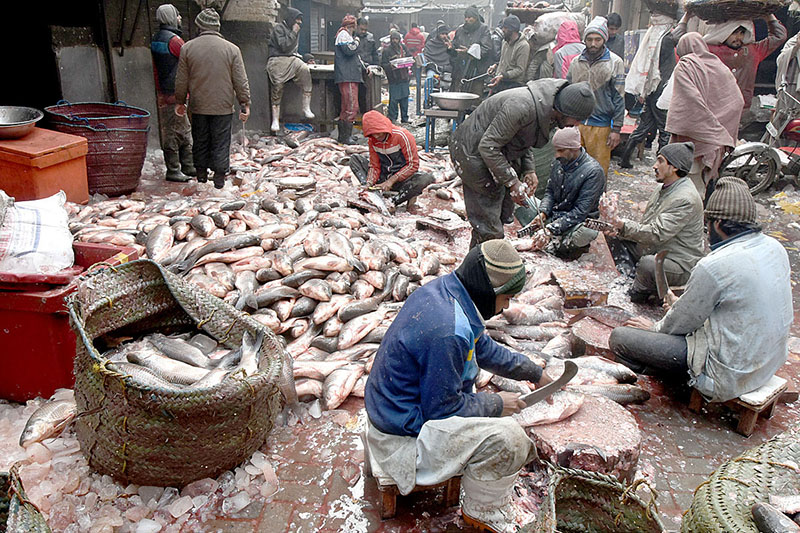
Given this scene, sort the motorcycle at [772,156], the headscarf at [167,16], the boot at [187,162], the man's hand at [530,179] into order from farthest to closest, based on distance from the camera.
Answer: the boot at [187,162] < the motorcycle at [772,156] < the headscarf at [167,16] < the man's hand at [530,179]

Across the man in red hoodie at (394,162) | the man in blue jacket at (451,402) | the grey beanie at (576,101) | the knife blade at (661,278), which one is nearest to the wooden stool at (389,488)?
the man in blue jacket at (451,402)

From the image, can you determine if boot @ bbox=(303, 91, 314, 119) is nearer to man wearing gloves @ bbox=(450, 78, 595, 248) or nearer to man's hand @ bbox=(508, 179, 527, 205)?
man wearing gloves @ bbox=(450, 78, 595, 248)

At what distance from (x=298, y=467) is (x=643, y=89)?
32.3 ft

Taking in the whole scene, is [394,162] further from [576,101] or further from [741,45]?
[741,45]

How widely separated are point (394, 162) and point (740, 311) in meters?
5.52

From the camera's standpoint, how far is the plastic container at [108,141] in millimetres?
7445

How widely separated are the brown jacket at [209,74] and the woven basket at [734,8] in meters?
6.86

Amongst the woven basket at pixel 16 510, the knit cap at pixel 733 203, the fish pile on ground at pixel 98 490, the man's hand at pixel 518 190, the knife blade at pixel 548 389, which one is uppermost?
the knit cap at pixel 733 203

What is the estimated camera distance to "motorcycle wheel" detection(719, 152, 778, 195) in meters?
9.49

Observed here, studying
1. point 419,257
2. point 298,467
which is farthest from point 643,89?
point 298,467

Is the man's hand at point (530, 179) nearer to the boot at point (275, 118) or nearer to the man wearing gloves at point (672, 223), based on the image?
the man wearing gloves at point (672, 223)

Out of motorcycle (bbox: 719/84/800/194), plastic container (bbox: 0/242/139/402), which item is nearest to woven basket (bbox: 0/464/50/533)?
plastic container (bbox: 0/242/139/402)

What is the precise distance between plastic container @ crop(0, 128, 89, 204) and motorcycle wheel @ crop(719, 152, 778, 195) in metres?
9.36

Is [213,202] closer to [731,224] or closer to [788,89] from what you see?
[731,224]
